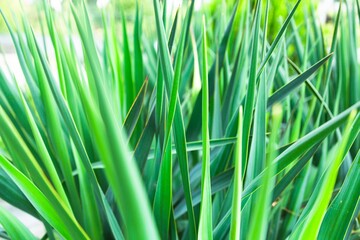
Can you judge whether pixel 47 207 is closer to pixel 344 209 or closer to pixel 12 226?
pixel 12 226

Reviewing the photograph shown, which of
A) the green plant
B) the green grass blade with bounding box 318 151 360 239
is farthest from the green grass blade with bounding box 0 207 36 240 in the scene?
the green grass blade with bounding box 318 151 360 239

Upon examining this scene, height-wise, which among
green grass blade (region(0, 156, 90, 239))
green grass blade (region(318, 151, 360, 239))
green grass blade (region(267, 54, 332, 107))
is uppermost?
green grass blade (region(267, 54, 332, 107))

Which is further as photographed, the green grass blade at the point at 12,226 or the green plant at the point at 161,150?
the green grass blade at the point at 12,226

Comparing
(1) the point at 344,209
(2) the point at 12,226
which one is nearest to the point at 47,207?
(2) the point at 12,226

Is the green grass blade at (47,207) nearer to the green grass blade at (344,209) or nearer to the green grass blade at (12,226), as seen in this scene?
the green grass blade at (12,226)

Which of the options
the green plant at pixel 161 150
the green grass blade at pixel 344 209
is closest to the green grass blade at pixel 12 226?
the green plant at pixel 161 150

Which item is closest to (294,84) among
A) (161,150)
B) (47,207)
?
(161,150)

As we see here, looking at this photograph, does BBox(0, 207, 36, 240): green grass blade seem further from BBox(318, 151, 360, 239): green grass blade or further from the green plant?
BBox(318, 151, 360, 239): green grass blade

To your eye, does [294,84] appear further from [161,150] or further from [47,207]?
[47,207]

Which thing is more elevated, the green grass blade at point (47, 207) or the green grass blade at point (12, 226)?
the green grass blade at point (47, 207)

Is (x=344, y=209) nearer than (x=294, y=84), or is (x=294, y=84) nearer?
(x=344, y=209)

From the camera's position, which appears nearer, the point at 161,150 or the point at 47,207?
the point at 47,207

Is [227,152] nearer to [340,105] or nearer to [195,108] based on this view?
[195,108]
